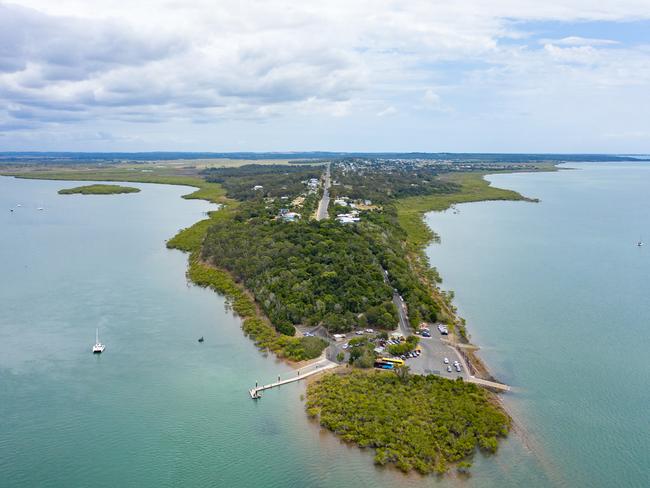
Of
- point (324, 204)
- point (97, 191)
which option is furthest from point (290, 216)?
point (97, 191)

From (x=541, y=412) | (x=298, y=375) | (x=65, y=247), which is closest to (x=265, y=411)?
(x=298, y=375)

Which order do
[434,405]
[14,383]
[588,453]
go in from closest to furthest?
[588,453] → [434,405] → [14,383]

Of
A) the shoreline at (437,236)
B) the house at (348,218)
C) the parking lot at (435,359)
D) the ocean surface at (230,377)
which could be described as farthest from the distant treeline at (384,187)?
the parking lot at (435,359)

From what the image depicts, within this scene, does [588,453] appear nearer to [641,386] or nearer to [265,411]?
[641,386]

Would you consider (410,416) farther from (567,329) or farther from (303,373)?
(567,329)

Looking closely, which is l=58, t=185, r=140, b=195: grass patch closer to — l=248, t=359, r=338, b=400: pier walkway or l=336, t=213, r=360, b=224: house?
l=336, t=213, r=360, b=224: house

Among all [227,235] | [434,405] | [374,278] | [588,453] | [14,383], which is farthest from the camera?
[227,235]
